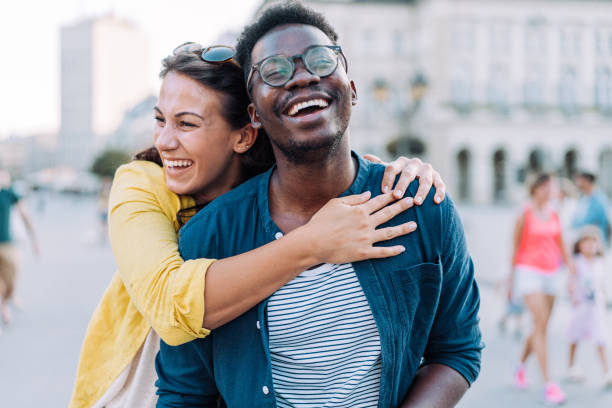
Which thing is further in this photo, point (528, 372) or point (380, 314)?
point (528, 372)

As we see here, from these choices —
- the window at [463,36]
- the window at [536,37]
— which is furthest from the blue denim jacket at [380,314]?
the window at [536,37]

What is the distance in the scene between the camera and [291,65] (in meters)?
1.73

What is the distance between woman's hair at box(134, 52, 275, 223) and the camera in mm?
2066

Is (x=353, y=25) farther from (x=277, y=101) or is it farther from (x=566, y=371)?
(x=277, y=101)

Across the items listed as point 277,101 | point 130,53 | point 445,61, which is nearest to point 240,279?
point 277,101

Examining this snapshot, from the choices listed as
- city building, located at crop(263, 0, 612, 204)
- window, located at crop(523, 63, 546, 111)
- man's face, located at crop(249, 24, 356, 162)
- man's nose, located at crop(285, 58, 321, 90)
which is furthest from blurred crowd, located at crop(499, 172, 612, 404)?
window, located at crop(523, 63, 546, 111)

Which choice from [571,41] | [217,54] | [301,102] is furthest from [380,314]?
[571,41]

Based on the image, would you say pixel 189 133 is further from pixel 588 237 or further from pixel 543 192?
pixel 588 237

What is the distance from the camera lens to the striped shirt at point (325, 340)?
67.2 inches

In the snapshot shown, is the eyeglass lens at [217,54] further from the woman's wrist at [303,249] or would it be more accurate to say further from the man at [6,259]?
the man at [6,259]

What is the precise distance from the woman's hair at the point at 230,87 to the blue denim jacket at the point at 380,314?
364 millimetres

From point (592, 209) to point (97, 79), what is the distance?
124 metres

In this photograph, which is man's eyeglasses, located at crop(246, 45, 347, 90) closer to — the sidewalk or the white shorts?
the sidewalk

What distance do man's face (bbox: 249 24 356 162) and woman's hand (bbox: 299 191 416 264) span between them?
19 cm
